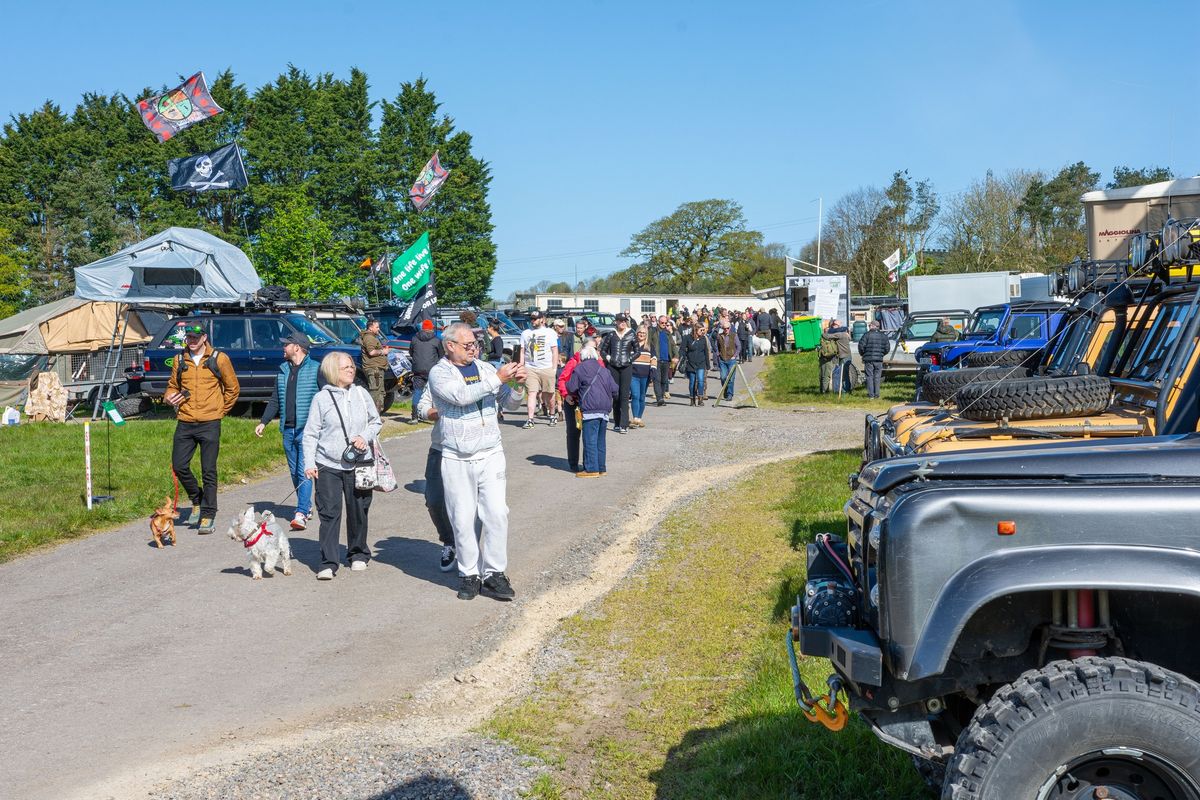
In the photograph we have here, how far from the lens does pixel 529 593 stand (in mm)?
8633

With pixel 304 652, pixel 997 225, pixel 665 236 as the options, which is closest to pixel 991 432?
pixel 304 652

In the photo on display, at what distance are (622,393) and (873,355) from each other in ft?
26.0

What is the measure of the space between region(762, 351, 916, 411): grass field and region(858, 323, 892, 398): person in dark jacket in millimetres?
351

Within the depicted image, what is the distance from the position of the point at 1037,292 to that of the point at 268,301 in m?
22.1

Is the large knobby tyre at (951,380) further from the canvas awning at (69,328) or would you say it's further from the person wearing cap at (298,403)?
the canvas awning at (69,328)

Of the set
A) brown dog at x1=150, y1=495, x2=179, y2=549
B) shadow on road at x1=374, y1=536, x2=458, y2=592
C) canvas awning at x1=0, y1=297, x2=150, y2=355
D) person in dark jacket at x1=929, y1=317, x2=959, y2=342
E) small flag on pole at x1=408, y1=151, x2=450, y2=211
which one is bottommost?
shadow on road at x1=374, y1=536, x2=458, y2=592

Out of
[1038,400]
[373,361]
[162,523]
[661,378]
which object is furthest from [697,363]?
[1038,400]

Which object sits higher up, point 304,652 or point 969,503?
point 969,503

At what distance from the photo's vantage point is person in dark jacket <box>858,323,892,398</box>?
2383 centimetres

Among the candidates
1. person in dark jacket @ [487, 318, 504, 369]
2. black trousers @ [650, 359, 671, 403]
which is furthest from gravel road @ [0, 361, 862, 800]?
black trousers @ [650, 359, 671, 403]

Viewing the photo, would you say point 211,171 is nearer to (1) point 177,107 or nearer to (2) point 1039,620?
(1) point 177,107

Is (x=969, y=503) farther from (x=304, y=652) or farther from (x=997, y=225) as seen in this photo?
(x=997, y=225)

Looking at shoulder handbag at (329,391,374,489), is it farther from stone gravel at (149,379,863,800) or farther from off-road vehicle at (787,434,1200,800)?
off-road vehicle at (787,434,1200,800)

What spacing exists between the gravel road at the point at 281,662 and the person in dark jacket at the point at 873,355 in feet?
42.7
